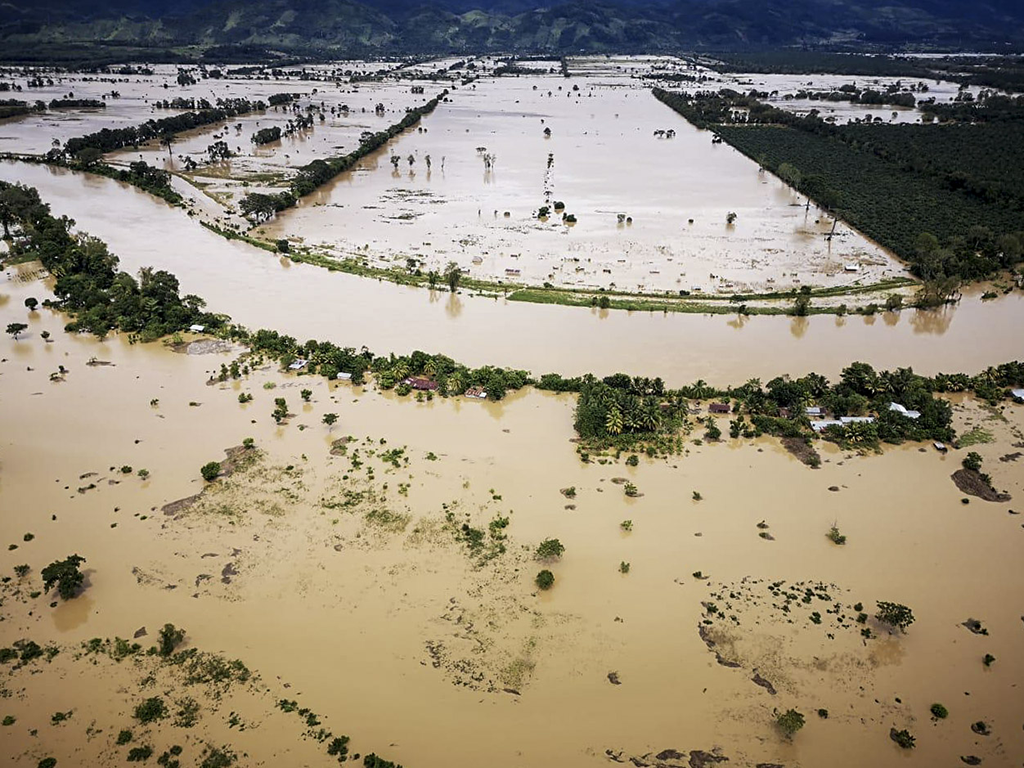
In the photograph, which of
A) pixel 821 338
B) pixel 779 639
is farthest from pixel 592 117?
pixel 779 639

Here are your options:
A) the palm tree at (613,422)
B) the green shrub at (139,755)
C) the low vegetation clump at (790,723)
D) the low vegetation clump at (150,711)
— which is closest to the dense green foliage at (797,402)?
the palm tree at (613,422)

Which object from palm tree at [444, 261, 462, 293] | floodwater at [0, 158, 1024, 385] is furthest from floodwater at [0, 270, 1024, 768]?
palm tree at [444, 261, 462, 293]

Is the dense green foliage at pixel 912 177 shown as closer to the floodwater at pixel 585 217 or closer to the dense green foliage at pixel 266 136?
the floodwater at pixel 585 217

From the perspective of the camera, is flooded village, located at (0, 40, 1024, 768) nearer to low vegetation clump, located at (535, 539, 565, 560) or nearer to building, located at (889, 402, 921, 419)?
building, located at (889, 402, 921, 419)

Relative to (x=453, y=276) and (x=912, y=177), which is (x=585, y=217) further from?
(x=912, y=177)

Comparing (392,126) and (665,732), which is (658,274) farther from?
(392,126)

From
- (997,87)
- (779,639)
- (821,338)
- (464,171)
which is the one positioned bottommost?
(779,639)
